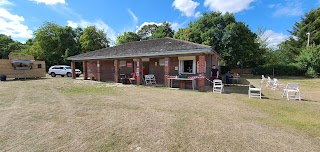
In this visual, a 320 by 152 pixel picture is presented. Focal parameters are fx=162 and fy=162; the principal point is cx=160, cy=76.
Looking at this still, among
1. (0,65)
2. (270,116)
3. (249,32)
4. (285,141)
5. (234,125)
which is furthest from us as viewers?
(249,32)

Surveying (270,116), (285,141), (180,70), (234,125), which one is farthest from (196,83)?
(285,141)

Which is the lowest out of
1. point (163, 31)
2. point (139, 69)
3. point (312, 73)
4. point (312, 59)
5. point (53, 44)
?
point (312, 73)

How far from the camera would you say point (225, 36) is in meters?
23.1

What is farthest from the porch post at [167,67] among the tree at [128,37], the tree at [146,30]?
the tree at [146,30]

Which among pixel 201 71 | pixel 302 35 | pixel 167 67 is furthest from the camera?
pixel 302 35

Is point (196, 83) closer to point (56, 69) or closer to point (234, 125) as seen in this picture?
point (234, 125)

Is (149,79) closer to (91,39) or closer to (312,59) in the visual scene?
(312,59)

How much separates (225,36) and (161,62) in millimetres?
13899

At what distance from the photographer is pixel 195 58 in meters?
11.8

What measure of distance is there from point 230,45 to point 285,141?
22.1m

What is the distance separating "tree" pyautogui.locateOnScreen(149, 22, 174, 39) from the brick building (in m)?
19.0

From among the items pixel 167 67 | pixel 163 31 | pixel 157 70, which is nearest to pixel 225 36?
pixel 157 70

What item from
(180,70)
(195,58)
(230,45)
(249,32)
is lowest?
(180,70)

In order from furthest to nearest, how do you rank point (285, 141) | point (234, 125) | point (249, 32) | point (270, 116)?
point (249, 32), point (270, 116), point (234, 125), point (285, 141)
